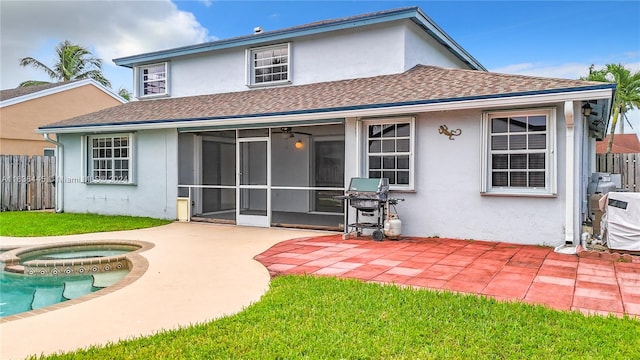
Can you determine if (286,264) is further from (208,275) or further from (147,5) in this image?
(147,5)

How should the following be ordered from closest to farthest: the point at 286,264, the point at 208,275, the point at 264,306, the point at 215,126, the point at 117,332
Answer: the point at 117,332 → the point at 264,306 → the point at 208,275 → the point at 286,264 → the point at 215,126

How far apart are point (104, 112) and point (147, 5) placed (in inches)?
184

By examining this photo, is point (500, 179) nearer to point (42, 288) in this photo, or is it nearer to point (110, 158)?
point (42, 288)

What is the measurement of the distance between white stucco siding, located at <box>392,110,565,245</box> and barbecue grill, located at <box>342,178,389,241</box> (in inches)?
23.4

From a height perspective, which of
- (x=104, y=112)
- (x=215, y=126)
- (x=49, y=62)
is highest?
(x=49, y=62)

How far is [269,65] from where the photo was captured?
12.8 metres

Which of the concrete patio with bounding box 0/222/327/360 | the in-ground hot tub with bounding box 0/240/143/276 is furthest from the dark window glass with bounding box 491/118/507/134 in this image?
the in-ground hot tub with bounding box 0/240/143/276

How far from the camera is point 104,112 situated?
1450 centimetres

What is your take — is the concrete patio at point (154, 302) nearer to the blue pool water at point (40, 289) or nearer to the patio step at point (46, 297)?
the blue pool water at point (40, 289)

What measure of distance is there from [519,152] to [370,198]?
287 cm

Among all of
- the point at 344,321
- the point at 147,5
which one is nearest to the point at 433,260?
the point at 344,321

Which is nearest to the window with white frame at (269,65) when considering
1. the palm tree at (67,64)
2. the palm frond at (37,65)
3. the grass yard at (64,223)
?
the grass yard at (64,223)

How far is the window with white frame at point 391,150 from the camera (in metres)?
8.99

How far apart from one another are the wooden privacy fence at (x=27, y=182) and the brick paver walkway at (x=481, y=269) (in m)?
11.9
